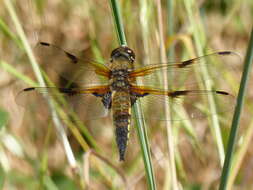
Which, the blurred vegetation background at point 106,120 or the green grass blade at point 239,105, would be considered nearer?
the green grass blade at point 239,105

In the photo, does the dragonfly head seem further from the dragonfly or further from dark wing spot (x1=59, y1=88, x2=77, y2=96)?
dark wing spot (x1=59, y1=88, x2=77, y2=96)

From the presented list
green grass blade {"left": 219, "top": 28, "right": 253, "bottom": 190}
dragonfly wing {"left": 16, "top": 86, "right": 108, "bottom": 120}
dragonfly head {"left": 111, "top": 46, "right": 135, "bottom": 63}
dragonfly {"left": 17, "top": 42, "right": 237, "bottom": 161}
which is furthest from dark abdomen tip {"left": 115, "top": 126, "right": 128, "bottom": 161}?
green grass blade {"left": 219, "top": 28, "right": 253, "bottom": 190}

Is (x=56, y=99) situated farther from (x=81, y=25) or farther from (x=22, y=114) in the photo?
(x=81, y=25)

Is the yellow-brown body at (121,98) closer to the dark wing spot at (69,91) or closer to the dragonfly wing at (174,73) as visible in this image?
the dragonfly wing at (174,73)

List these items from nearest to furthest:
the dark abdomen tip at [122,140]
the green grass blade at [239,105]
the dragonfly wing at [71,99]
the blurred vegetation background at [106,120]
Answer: the green grass blade at [239,105] < the dark abdomen tip at [122,140] < the dragonfly wing at [71,99] < the blurred vegetation background at [106,120]

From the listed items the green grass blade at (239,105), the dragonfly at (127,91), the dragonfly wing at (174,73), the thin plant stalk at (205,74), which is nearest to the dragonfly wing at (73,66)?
the dragonfly at (127,91)

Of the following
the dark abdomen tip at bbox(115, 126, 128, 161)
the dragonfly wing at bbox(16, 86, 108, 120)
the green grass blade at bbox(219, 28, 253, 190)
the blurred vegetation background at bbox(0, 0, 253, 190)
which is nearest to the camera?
the green grass blade at bbox(219, 28, 253, 190)
